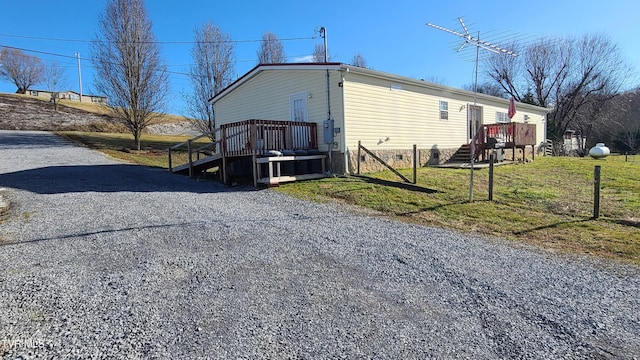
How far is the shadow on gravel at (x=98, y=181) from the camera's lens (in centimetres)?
918

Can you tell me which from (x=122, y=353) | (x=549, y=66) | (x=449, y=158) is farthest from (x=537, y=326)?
(x=549, y=66)

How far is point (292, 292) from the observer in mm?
3465

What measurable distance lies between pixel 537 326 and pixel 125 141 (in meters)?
26.6

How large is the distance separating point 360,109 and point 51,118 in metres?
31.7

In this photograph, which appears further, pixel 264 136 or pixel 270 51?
pixel 270 51

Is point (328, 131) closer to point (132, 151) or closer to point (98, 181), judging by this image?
point (98, 181)

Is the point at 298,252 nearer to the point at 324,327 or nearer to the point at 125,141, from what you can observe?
the point at 324,327

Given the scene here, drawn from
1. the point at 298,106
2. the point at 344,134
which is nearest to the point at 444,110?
the point at 344,134

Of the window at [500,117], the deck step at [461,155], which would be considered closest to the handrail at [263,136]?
the deck step at [461,155]

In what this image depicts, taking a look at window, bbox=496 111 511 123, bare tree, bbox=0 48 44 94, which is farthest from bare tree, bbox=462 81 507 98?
bare tree, bbox=0 48 44 94

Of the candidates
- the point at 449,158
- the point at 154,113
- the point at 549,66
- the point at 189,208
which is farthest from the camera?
the point at 549,66

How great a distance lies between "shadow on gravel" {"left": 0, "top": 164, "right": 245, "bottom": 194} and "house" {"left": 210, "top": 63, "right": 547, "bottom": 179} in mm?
3662

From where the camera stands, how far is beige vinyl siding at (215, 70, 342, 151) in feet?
38.1

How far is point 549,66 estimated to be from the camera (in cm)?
3272
